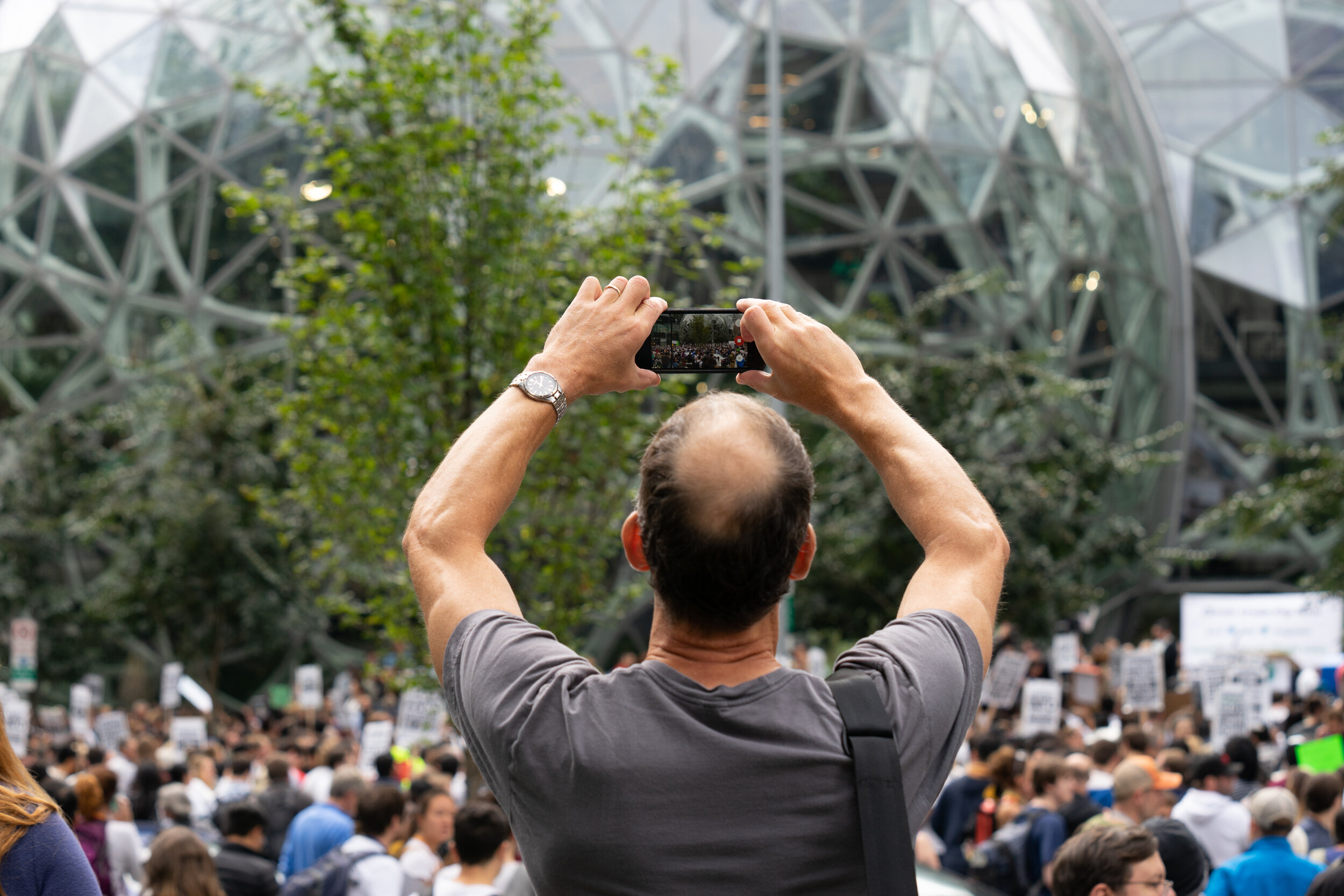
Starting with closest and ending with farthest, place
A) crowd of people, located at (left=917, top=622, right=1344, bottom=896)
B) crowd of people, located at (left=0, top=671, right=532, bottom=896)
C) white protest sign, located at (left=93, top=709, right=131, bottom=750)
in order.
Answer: crowd of people, located at (left=917, top=622, right=1344, bottom=896)
crowd of people, located at (left=0, top=671, right=532, bottom=896)
white protest sign, located at (left=93, top=709, right=131, bottom=750)

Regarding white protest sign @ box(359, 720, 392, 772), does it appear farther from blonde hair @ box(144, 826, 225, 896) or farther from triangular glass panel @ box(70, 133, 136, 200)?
triangular glass panel @ box(70, 133, 136, 200)

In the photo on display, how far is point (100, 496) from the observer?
22531 millimetres

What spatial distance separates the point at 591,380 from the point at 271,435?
21.0 meters

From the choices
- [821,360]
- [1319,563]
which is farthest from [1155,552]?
[821,360]

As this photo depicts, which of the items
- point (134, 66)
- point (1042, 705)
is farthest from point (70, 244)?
point (1042, 705)

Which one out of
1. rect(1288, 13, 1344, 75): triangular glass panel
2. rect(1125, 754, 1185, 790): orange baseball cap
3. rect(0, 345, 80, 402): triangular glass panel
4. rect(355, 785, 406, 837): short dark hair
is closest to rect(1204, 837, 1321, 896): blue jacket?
rect(1125, 754, 1185, 790): orange baseball cap

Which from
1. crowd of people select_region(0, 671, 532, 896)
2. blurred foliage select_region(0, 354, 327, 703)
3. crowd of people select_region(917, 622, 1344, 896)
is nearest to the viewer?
crowd of people select_region(917, 622, 1344, 896)

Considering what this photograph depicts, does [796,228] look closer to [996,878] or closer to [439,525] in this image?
[996,878]

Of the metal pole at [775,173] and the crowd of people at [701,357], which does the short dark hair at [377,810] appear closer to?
the crowd of people at [701,357]

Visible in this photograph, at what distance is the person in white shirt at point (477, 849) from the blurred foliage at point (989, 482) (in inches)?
513

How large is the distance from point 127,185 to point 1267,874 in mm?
24645

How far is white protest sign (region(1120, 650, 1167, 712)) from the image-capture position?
13.8 meters

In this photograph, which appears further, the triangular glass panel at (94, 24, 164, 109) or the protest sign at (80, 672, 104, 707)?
the triangular glass panel at (94, 24, 164, 109)

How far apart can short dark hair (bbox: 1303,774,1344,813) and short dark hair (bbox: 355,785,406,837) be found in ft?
18.4
